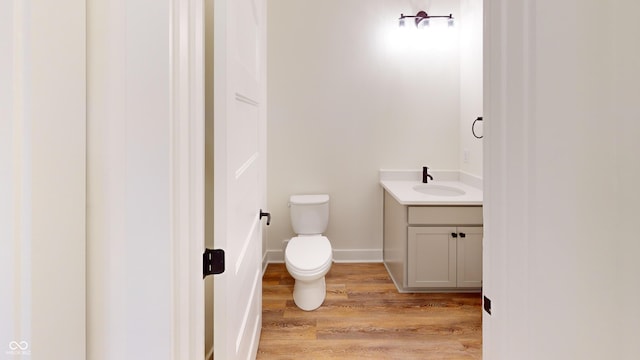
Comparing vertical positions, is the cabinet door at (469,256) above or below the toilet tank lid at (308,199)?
below

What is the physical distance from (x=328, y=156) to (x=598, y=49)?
117 inches

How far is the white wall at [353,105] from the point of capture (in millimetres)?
3471

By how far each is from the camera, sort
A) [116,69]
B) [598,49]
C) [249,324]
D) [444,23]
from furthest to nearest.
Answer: [444,23] → [249,324] → [116,69] → [598,49]

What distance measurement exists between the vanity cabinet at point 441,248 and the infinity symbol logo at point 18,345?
2465 millimetres

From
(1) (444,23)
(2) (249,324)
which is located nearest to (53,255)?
(2) (249,324)

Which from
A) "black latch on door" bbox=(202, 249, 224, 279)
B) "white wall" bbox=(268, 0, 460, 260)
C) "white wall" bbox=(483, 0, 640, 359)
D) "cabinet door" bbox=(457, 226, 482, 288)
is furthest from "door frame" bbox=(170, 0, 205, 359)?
"white wall" bbox=(268, 0, 460, 260)

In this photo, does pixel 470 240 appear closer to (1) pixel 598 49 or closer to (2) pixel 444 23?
(2) pixel 444 23

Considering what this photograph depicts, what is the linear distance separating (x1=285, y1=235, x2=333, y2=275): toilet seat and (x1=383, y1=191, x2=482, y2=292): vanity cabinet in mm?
619

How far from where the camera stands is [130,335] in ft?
2.51

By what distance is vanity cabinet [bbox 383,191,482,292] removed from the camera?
2.79 metres

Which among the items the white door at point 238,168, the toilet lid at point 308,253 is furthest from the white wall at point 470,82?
the white door at point 238,168

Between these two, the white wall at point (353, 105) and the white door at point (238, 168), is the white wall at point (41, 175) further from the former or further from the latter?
the white wall at point (353, 105)

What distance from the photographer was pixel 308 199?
10.8ft

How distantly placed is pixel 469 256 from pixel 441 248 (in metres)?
0.21
